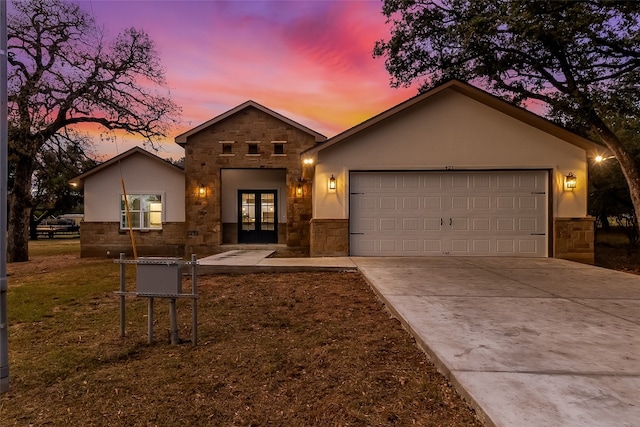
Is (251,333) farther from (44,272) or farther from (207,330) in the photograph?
(44,272)

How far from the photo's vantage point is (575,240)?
10828 millimetres

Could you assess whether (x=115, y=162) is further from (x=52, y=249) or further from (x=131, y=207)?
(x=52, y=249)

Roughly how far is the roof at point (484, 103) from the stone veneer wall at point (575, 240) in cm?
219

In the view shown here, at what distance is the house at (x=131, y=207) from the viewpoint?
1526cm

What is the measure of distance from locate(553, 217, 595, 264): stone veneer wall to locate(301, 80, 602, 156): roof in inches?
86.4

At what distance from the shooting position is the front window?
15367 millimetres

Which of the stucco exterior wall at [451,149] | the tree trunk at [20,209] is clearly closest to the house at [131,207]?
the tree trunk at [20,209]

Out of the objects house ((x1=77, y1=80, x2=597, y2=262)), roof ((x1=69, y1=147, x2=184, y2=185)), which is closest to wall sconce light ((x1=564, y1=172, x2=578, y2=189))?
house ((x1=77, y1=80, x2=597, y2=262))

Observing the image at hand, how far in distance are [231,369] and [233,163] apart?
1212cm

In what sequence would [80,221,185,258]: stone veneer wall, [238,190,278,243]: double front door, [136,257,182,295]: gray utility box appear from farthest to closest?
[238,190,278,243]: double front door
[80,221,185,258]: stone veneer wall
[136,257,182,295]: gray utility box

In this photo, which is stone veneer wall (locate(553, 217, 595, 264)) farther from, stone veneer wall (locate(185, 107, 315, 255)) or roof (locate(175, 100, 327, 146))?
roof (locate(175, 100, 327, 146))

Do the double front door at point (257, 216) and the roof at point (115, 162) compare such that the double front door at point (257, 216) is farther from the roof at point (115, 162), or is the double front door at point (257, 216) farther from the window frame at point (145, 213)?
the window frame at point (145, 213)

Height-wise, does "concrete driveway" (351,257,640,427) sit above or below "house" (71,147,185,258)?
→ below

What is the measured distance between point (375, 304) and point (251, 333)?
2.15 metres
